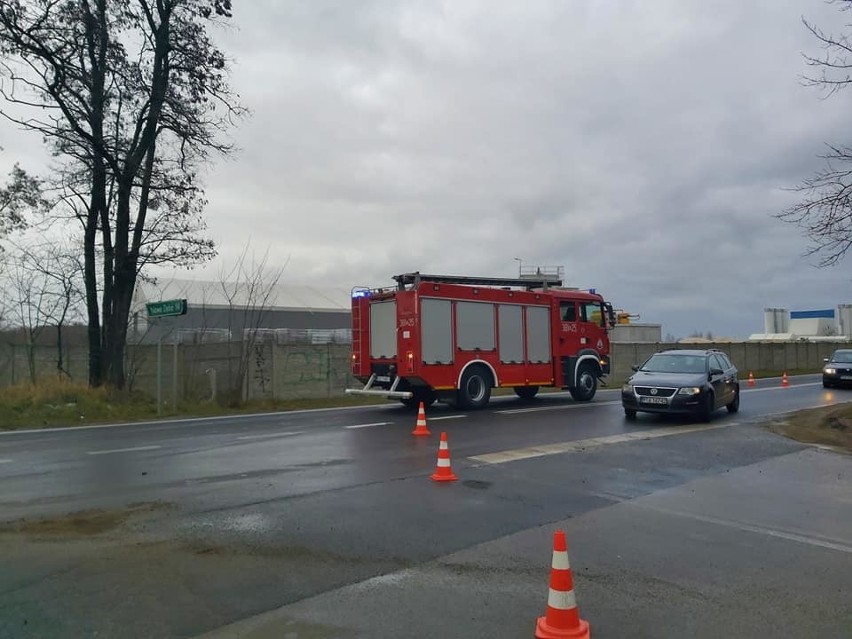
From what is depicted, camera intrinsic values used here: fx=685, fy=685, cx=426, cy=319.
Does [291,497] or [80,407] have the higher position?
[80,407]

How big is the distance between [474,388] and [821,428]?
7.99m

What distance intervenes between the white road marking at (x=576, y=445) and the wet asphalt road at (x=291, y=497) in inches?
3.6

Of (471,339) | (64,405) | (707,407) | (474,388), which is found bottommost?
(707,407)

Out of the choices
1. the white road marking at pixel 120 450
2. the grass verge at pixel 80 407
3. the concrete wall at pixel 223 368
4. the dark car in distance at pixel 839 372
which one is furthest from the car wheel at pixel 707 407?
the dark car in distance at pixel 839 372

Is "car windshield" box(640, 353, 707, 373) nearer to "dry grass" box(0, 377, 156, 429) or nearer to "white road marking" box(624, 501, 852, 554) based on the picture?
"white road marking" box(624, 501, 852, 554)


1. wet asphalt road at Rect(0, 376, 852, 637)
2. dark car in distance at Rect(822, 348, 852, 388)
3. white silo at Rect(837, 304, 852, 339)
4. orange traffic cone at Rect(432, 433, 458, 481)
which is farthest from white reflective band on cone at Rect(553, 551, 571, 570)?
white silo at Rect(837, 304, 852, 339)

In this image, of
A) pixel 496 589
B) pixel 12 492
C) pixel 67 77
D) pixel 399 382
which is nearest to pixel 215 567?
pixel 496 589

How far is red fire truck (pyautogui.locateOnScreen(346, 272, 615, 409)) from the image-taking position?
1709 centimetres

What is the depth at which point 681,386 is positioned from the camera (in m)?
14.8

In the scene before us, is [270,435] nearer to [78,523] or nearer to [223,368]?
[78,523]

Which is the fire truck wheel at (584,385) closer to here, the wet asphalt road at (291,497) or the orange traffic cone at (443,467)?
the wet asphalt road at (291,497)

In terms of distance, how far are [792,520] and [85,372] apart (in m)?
24.0

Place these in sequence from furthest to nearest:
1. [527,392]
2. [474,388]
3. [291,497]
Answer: [527,392] → [474,388] → [291,497]

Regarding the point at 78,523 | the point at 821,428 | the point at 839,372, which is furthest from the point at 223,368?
the point at 839,372
